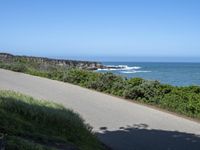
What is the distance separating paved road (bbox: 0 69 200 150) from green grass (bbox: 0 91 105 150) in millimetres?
1119

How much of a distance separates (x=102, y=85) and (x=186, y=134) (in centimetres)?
865

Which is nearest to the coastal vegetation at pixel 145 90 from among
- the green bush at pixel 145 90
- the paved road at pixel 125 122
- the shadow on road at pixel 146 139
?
the green bush at pixel 145 90

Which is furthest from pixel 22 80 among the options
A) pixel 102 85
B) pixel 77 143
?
pixel 77 143

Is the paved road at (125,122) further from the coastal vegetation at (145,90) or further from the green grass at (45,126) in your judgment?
the green grass at (45,126)

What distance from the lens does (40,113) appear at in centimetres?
975

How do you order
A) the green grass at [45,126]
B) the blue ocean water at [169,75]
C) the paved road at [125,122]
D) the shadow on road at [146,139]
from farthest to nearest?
the blue ocean water at [169,75] < the paved road at [125,122] < the shadow on road at [146,139] < the green grass at [45,126]

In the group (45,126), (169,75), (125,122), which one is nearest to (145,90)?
(125,122)

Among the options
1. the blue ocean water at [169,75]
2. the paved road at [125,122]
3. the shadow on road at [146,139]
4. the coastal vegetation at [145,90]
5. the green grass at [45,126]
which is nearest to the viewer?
the green grass at [45,126]

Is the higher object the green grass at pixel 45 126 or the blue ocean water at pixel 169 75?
the green grass at pixel 45 126

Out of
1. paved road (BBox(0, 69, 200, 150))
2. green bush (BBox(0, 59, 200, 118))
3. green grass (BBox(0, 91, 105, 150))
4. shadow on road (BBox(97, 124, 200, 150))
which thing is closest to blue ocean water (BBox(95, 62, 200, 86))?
green bush (BBox(0, 59, 200, 118))

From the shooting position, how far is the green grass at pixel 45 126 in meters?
7.96

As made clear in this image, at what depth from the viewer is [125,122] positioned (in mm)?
13375

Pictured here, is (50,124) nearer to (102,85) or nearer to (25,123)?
(25,123)

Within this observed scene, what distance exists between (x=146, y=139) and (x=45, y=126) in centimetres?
316
